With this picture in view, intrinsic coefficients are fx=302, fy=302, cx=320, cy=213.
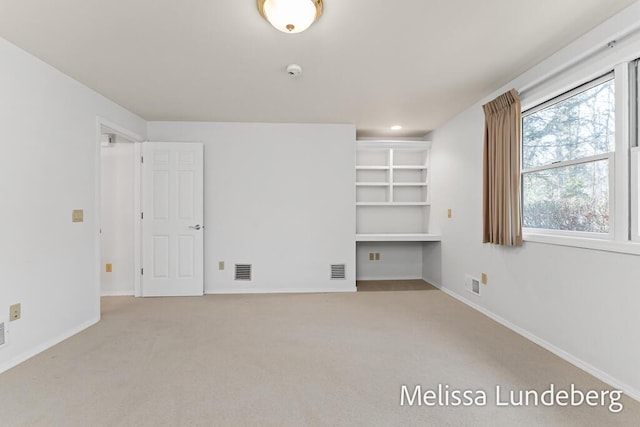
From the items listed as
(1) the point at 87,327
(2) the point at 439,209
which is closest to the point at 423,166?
(2) the point at 439,209

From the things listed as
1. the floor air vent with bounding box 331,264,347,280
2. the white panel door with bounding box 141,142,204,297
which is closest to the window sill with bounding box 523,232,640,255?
the floor air vent with bounding box 331,264,347,280

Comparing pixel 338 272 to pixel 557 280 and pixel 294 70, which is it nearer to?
pixel 557 280

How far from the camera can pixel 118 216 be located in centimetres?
408

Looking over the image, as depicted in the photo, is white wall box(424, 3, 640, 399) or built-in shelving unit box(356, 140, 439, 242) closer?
white wall box(424, 3, 640, 399)

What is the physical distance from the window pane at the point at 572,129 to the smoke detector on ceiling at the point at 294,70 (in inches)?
84.2

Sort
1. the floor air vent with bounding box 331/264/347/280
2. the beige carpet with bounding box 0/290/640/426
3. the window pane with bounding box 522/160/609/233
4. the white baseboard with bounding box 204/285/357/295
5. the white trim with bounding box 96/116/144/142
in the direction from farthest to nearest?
the floor air vent with bounding box 331/264/347/280, the white baseboard with bounding box 204/285/357/295, the white trim with bounding box 96/116/144/142, the window pane with bounding box 522/160/609/233, the beige carpet with bounding box 0/290/640/426

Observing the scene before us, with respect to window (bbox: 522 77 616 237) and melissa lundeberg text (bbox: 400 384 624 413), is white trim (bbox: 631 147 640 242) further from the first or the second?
melissa lundeberg text (bbox: 400 384 624 413)

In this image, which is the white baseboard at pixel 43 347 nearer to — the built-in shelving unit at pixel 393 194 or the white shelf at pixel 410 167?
the built-in shelving unit at pixel 393 194

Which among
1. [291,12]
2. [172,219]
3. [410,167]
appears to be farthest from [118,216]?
[410,167]

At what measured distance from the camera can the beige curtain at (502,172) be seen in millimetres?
2703

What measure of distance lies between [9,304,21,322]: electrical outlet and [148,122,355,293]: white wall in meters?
2.06

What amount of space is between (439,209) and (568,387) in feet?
9.20

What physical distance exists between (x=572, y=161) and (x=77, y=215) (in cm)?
427

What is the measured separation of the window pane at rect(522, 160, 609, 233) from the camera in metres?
2.14
